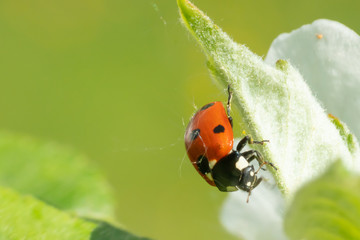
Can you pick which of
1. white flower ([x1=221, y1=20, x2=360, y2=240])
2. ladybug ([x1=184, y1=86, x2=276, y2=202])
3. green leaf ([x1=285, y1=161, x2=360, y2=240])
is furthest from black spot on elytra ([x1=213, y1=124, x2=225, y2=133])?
green leaf ([x1=285, y1=161, x2=360, y2=240])

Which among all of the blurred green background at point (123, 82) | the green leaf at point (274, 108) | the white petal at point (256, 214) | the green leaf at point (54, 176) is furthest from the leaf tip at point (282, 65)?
the blurred green background at point (123, 82)

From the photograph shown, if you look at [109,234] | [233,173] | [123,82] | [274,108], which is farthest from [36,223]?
[123,82]

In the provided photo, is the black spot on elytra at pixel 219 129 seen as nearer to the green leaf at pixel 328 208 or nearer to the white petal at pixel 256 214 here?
the white petal at pixel 256 214

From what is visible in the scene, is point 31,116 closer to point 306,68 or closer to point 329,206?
point 306,68

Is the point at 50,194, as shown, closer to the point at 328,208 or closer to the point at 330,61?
the point at 330,61

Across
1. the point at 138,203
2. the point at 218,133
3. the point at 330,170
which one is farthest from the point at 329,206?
the point at 138,203

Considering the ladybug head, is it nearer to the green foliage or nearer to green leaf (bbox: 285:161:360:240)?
the green foliage
